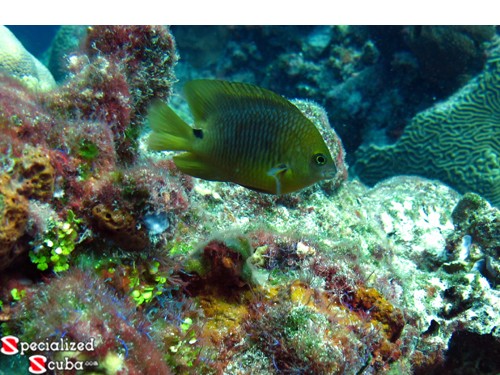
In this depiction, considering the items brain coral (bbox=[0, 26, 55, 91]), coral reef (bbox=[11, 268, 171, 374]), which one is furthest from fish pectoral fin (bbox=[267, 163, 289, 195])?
brain coral (bbox=[0, 26, 55, 91])

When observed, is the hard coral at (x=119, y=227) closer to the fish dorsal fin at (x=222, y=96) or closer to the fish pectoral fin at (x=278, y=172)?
the fish dorsal fin at (x=222, y=96)

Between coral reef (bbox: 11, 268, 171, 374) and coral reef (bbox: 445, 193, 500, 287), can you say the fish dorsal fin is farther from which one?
coral reef (bbox: 445, 193, 500, 287)

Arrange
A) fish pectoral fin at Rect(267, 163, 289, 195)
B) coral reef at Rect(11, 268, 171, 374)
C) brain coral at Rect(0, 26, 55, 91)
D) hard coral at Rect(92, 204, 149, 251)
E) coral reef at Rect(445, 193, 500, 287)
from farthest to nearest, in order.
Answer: brain coral at Rect(0, 26, 55, 91) → coral reef at Rect(445, 193, 500, 287) → hard coral at Rect(92, 204, 149, 251) → fish pectoral fin at Rect(267, 163, 289, 195) → coral reef at Rect(11, 268, 171, 374)

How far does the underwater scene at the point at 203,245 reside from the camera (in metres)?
2.22

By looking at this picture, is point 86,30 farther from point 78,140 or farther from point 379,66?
point 379,66

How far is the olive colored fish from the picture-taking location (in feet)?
7.30

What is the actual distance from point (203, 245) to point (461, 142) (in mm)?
9507

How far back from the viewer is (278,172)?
2.20 meters

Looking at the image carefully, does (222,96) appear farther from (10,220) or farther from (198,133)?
(10,220)

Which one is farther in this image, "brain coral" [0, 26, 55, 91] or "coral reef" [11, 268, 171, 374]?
"brain coral" [0, 26, 55, 91]

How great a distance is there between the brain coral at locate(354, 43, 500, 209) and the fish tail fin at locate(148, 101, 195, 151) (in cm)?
933

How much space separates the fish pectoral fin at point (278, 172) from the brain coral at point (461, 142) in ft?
30.0

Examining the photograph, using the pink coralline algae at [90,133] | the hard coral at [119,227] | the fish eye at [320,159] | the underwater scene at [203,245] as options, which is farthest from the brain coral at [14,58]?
the fish eye at [320,159]

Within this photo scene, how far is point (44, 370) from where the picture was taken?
1.98 m
